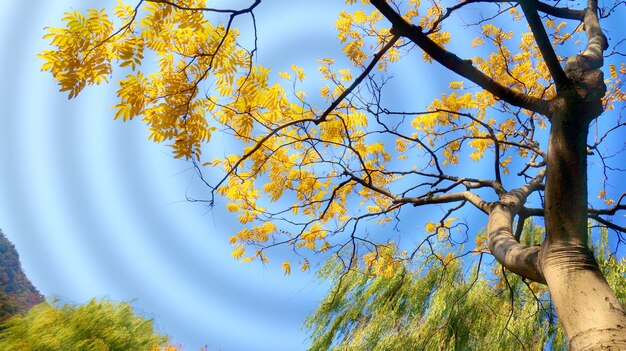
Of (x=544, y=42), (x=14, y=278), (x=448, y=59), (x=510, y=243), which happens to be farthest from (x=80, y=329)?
(x=14, y=278)

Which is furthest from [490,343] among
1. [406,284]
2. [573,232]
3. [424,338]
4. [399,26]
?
[399,26]

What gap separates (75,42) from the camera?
234 centimetres

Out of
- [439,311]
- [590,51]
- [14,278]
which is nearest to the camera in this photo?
[590,51]

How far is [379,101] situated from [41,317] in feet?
28.8

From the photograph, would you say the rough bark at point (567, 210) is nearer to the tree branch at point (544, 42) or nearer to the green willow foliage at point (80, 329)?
the tree branch at point (544, 42)

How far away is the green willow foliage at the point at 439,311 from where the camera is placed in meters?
4.89

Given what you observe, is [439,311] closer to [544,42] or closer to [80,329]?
[544,42]

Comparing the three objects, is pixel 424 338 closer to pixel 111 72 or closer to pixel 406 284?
pixel 406 284

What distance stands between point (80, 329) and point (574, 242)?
959 cm

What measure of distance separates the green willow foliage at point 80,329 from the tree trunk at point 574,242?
28.3 ft

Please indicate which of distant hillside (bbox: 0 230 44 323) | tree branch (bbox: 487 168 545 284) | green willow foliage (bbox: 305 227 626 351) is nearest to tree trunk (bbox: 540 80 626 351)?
tree branch (bbox: 487 168 545 284)

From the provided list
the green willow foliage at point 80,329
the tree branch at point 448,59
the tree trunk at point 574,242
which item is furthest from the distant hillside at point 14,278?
the tree trunk at point 574,242

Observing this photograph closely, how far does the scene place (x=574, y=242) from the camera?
64.9 inches

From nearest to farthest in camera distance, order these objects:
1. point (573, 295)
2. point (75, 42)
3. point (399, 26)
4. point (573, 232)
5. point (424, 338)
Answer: point (573, 295)
point (573, 232)
point (399, 26)
point (75, 42)
point (424, 338)
